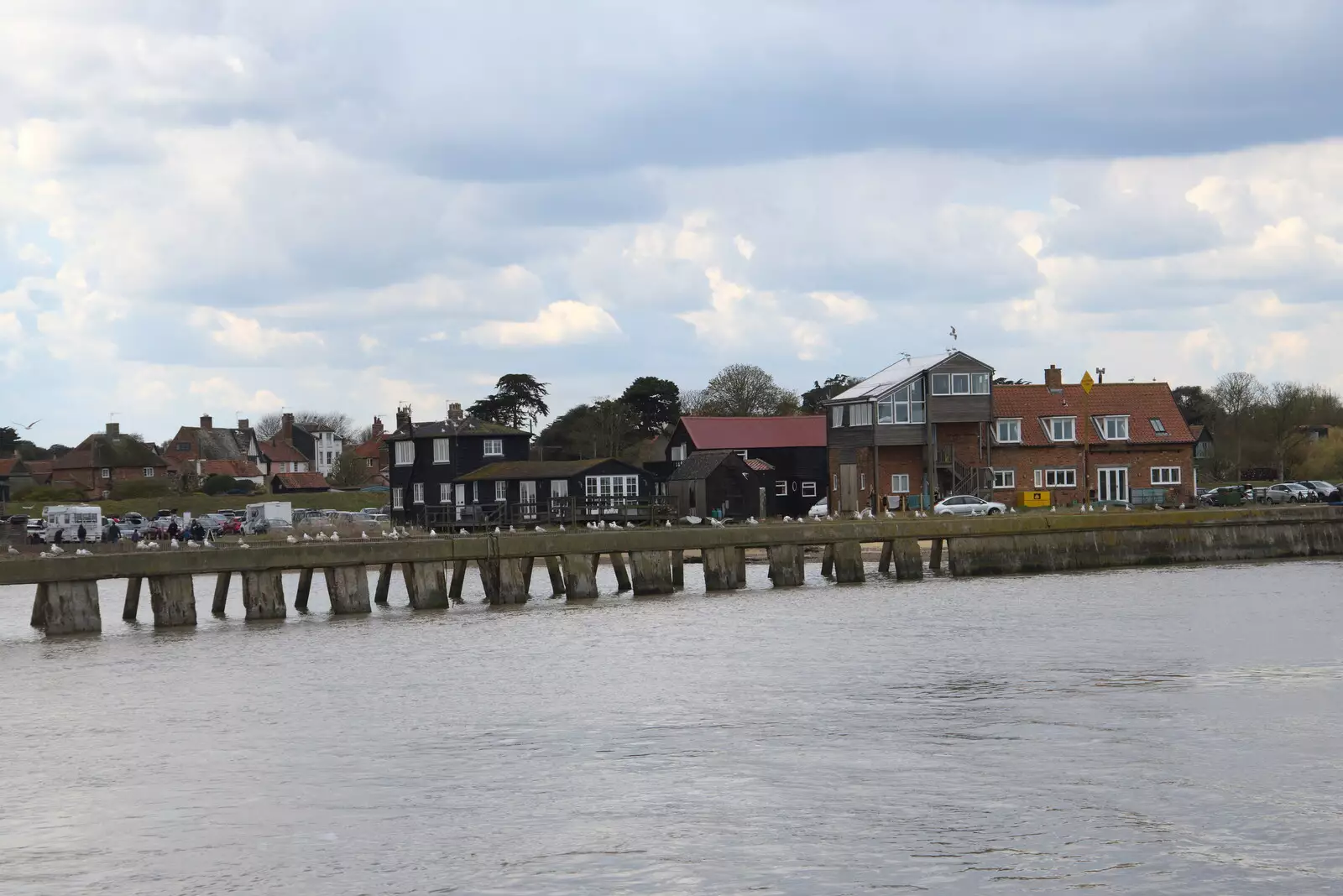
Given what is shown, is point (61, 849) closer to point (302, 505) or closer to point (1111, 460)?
point (1111, 460)

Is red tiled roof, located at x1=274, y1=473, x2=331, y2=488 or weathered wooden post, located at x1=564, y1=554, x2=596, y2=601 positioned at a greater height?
red tiled roof, located at x1=274, y1=473, x2=331, y2=488

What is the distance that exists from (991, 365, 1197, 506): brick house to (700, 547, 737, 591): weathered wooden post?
31.5 metres

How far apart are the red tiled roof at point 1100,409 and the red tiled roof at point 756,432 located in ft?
56.1

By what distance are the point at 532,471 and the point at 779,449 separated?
16.6m

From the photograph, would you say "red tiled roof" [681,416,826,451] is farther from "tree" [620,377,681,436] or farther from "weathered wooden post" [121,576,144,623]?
"weathered wooden post" [121,576,144,623]

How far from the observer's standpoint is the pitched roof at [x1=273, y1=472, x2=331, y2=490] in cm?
13838

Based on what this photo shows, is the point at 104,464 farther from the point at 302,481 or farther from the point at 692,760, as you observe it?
the point at 692,760

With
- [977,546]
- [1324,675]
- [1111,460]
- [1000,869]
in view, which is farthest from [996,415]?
[1000,869]

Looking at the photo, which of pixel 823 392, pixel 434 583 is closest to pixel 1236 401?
pixel 823 392

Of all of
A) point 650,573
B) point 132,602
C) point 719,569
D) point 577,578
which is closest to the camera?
point 132,602

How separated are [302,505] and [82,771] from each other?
98.8 metres

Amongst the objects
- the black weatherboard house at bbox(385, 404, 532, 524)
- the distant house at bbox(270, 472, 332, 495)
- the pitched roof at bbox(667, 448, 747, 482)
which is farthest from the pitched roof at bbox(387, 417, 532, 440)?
the distant house at bbox(270, 472, 332, 495)

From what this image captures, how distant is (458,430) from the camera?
283 feet

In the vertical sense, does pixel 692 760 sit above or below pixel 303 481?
below
